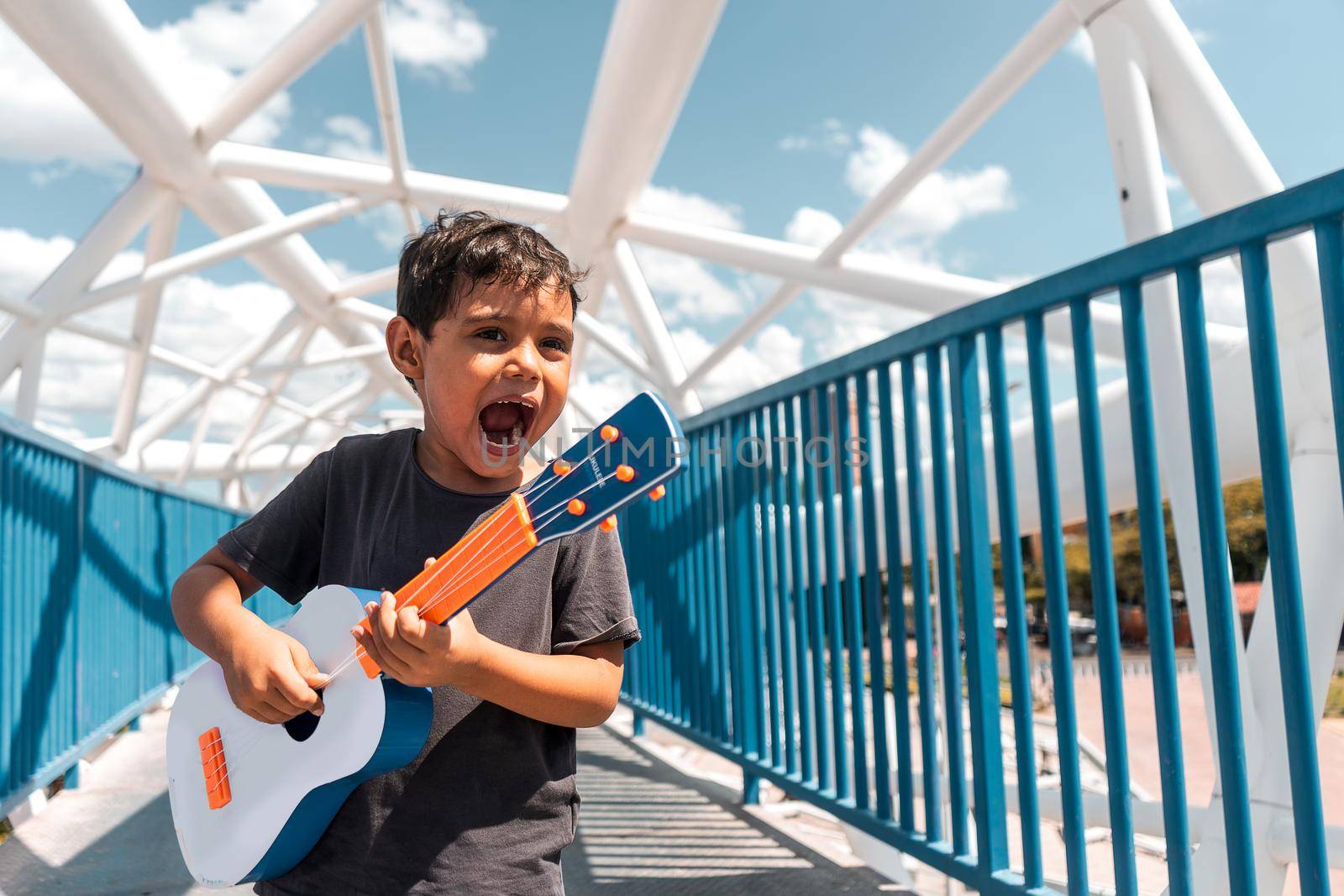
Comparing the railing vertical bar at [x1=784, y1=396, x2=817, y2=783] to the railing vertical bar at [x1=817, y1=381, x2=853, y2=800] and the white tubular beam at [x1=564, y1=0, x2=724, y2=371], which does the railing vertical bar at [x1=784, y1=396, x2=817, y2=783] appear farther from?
the white tubular beam at [x1=564, y1=0, x2=724, y2=371]

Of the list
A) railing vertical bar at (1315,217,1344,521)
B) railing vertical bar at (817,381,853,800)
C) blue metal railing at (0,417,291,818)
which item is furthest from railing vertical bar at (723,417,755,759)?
blue metal railing at (0,417,291,818)

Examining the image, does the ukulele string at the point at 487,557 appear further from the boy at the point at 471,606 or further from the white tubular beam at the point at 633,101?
the white tubular beam at the point at 633,101

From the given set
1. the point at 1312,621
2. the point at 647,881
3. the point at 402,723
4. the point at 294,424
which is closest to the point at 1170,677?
the point at 1312,621

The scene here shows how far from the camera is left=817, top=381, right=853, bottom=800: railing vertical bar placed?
3363 millimetres

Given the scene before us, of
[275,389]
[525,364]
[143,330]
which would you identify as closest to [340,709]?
[525,364]

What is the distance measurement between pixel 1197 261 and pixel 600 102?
7.30 metres

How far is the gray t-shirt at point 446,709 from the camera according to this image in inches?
67.1

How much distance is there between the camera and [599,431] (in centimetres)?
152

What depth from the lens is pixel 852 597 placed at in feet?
10.8

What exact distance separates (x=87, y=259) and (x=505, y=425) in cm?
1007

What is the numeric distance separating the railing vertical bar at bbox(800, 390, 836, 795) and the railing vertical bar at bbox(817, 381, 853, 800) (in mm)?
45

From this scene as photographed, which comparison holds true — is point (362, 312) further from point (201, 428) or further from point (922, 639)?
point (922, 639)

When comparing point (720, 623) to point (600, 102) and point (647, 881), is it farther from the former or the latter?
point (600, 102)

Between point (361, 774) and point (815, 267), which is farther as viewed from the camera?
point (815, 267)
